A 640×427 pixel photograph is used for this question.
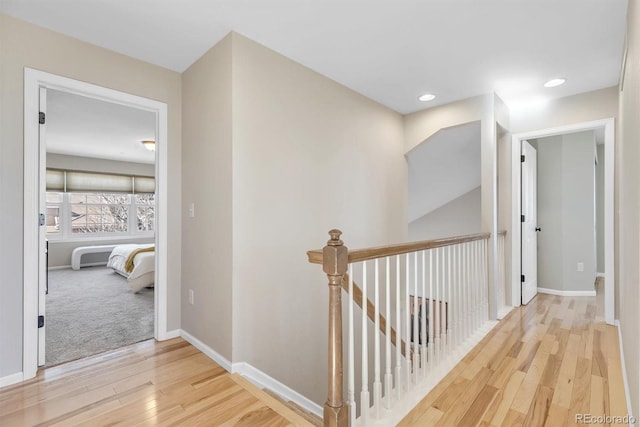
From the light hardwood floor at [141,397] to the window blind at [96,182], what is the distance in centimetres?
548

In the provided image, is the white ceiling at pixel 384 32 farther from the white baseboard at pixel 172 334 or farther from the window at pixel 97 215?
the window at pixel 97 215

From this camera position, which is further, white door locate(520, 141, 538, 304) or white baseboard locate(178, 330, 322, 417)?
white door locate(520, 141, 538, 304)

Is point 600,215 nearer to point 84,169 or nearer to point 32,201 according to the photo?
point 32,201

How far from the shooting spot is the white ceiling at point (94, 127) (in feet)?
11.3

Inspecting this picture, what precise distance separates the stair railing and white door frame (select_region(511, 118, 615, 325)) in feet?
2.21

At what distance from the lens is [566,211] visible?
4.02 meters

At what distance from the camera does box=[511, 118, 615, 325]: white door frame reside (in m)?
2.99

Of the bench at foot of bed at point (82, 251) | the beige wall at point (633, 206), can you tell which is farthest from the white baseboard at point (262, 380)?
the bench at foot of bed at point (82, 251)

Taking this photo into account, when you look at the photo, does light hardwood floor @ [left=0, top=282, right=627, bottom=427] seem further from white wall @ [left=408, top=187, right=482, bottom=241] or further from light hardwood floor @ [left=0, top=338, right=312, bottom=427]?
white wall @ [left=408, top=187, right=482, bottom=241]

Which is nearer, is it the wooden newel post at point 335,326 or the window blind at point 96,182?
the wooden newel post at point 335,326

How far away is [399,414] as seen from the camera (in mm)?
1688

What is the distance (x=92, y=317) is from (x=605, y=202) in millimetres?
5364

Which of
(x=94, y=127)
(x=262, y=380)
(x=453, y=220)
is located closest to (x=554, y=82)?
(x=453, y=220)

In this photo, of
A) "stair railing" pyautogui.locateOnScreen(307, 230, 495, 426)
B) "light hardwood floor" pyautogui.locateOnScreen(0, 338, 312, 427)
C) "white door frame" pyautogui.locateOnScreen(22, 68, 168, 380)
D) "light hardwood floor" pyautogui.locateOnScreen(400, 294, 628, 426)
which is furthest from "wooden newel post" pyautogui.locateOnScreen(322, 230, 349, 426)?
"white door frame" pyautogui.locateOnScreen(22, 68, 168, 380)
